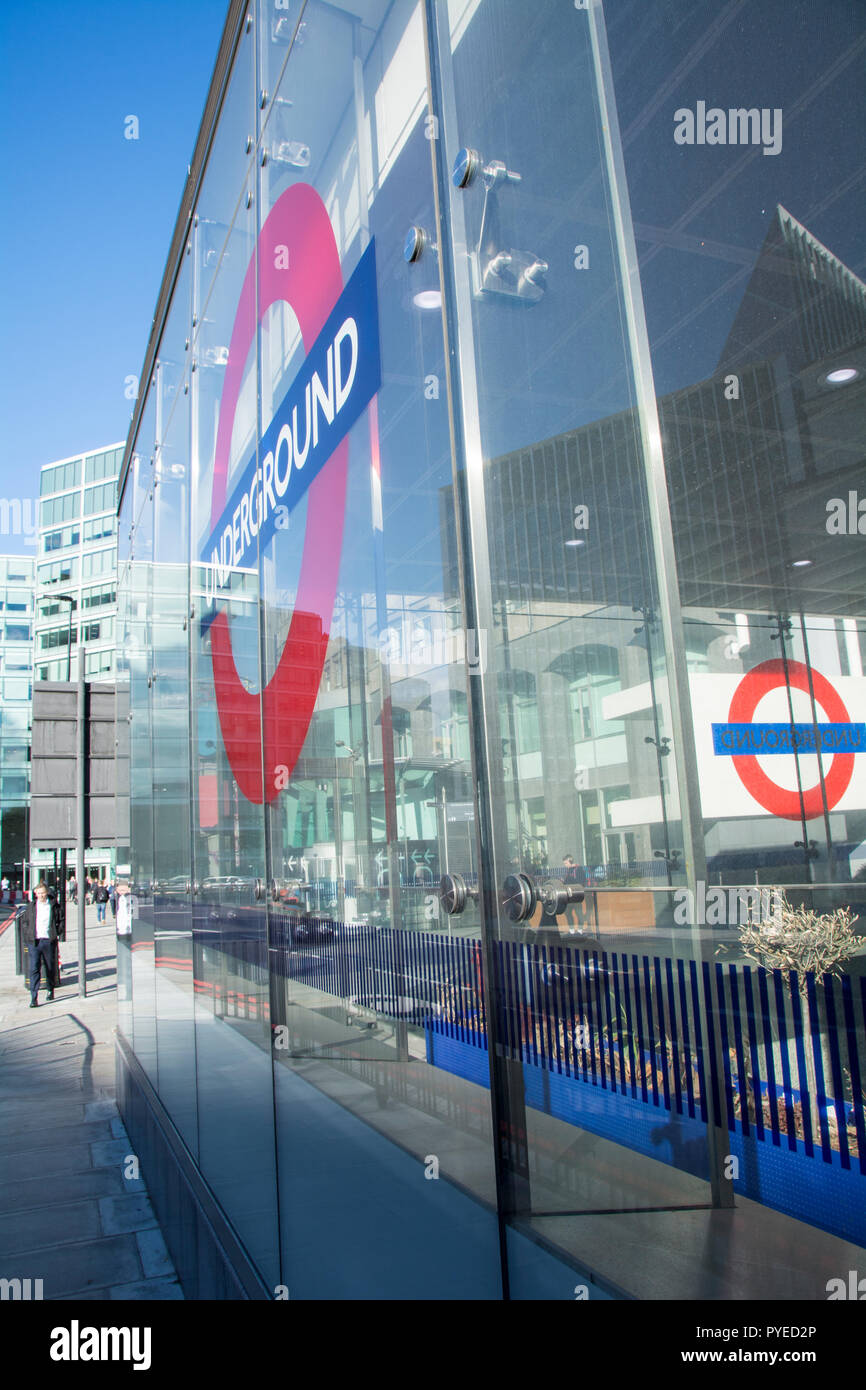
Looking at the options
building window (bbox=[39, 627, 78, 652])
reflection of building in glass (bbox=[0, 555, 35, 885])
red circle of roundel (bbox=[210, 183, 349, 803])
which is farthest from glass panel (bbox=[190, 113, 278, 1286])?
reflection of building in glass (bbox=[0, 555, 35, 885])

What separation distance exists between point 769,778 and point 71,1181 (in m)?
6.01

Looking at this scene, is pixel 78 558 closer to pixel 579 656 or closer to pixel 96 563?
pixel 96 563

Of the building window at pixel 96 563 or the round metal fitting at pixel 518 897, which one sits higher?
the building window at pixel 96 563

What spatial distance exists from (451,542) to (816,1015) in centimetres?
109

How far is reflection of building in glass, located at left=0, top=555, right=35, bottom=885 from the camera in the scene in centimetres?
5519

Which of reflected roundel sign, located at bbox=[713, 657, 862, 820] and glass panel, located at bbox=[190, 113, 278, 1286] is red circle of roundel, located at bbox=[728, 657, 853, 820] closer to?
reflected roundel sign, located at bbox=[713, 657, 862, 820]

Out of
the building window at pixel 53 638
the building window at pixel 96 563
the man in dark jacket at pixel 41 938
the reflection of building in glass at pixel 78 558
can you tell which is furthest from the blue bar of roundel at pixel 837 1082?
the building window at pixel 53 638

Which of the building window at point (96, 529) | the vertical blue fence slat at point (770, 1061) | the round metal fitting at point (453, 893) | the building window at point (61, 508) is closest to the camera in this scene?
the vertical blue fence slat at point (770, 1061)

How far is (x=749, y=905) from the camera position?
42.2 inches

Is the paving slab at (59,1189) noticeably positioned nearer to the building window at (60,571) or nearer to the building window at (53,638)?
the building window at (60,571)

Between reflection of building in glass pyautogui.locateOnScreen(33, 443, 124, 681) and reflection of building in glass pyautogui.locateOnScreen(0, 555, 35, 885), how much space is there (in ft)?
12.0

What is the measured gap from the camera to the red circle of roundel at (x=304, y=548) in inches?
102
